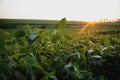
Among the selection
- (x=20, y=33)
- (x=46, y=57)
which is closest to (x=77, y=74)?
(x=46, y=57)

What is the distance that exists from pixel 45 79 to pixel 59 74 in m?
0.20

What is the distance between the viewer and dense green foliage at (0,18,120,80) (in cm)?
86

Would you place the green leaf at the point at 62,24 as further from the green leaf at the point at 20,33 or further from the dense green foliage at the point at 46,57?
the green leaf at the point at 20,33

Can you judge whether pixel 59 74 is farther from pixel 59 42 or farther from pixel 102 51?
pixel 102 51

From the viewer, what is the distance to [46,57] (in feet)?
3.45

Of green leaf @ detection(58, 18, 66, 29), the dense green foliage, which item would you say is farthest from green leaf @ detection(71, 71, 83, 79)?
green leaf @ detection(58, 18, 66, 29)

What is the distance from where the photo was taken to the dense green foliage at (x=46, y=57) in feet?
2.81

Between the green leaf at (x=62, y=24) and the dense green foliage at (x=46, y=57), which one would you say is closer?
the dense green foliage at (x=46, y=57)

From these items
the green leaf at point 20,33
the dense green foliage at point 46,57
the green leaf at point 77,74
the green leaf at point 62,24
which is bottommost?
the green leaf at point 77,74

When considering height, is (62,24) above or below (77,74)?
above

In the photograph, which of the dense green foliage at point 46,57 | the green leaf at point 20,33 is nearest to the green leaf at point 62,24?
the dense green foliage at point 46,57

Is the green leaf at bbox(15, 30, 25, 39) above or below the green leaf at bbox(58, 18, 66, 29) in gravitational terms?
below

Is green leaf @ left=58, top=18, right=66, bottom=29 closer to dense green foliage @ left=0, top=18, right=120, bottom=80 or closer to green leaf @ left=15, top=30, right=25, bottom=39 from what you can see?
dense green foliage @ left=0, top=18, right=120, bottom=80

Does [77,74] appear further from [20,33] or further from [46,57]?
[20,33]
